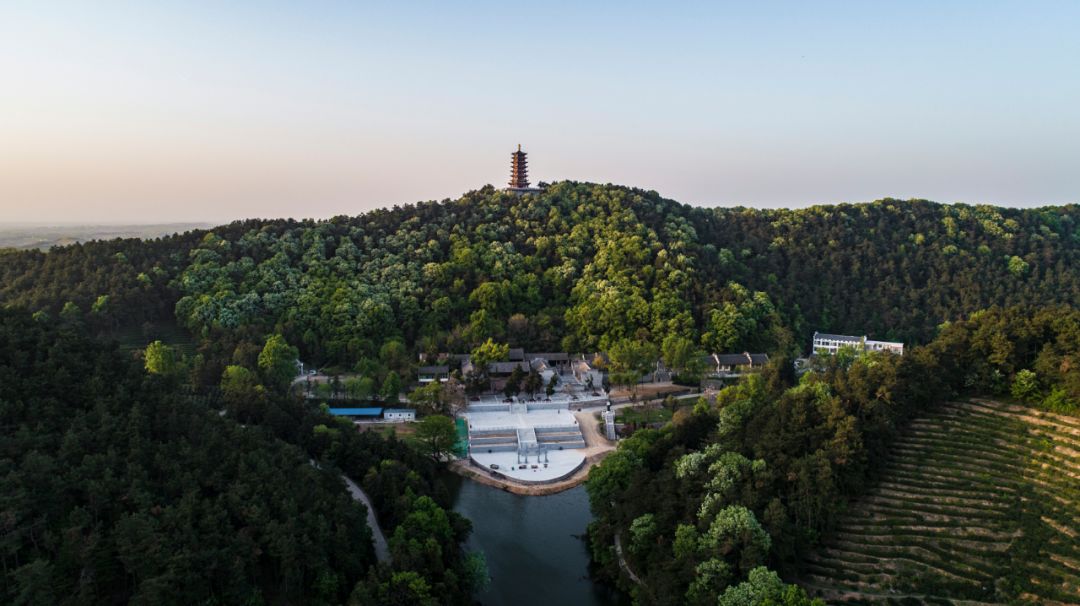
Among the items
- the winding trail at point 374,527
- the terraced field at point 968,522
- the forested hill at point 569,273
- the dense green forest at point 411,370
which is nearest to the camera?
the dense green forest at point 411,370

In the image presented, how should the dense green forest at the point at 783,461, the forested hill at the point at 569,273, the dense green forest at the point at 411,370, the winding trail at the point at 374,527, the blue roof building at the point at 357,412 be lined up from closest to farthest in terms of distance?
the dense green forest at the point at 411,370
the dense green forest at the point at 783,461
the winding trail at the point at 374,527
the blue roof building at the point at 357,412
the forested hill at the point at 569,273

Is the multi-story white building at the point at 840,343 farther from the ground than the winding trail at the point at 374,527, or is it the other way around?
the multi-story white building at the point at 840,343

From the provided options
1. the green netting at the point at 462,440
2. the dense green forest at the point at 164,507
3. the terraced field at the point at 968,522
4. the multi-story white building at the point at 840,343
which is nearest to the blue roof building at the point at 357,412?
the green netting at the point at 462,440

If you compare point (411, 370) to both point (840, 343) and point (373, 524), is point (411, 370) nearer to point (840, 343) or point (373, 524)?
point (373, 524)

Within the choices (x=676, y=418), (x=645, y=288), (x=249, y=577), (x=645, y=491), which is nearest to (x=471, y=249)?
(x=645, y=288)

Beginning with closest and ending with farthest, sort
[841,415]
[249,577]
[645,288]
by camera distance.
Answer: [249,577] → [841,415] → [645,288]

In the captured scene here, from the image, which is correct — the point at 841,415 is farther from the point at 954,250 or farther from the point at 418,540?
the point at 954,250

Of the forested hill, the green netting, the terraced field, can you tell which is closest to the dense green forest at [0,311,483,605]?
the green netting

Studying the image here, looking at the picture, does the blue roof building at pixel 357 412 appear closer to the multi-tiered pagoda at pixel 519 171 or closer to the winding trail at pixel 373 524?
the winding trail at pixel 373 524

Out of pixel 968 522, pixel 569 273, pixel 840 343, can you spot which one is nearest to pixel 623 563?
pixel 968 522
